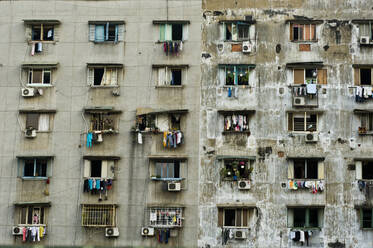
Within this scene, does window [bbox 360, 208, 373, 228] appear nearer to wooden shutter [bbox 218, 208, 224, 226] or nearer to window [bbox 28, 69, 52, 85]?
wooden shutter [bbox 218, 208, 224, 226]

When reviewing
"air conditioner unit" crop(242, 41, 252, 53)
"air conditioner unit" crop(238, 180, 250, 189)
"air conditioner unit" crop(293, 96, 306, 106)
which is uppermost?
"air conditioner unit" crop(242, 41, 252, 53)

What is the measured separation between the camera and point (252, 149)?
28.2 meters

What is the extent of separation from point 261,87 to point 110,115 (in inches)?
268

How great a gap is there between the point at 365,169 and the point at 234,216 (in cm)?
600

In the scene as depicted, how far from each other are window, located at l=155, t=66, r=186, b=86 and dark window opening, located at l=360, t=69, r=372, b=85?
7.90 metres

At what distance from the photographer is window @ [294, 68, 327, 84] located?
28.8 meters

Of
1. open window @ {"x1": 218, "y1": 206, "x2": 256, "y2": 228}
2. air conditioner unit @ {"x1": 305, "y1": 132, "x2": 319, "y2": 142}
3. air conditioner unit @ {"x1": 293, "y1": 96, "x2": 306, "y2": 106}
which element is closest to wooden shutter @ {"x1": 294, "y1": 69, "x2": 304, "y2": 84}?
air conditioner unit @ {"x1": 293, "y1": 96, "x2": 306, "y2": 106}

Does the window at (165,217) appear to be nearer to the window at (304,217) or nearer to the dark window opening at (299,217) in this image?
the window at (304,217)

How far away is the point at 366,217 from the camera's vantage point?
2758cm

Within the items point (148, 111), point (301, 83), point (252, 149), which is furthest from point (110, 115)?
point (301, 83)

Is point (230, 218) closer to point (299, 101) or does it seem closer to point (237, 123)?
point (237, 123)

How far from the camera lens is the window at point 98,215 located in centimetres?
2792

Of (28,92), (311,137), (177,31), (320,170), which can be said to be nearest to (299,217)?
(320,170)

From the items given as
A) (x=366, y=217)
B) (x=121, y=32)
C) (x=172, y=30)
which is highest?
(x=172, y=30)
